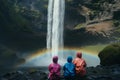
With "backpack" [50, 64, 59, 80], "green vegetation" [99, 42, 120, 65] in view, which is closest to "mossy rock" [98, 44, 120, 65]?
"green vegetation" [99, 42, 120, 65]

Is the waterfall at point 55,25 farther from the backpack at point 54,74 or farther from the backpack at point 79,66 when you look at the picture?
the backpack at point 54,74

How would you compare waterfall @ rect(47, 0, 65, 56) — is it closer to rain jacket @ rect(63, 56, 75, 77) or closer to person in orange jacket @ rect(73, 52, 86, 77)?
person in orange jacket @ rect(73, 52, 86, 77)

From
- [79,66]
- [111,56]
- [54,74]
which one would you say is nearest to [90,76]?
[79,66]

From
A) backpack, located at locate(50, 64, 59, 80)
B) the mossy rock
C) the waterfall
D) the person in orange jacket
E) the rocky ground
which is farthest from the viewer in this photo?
the waterfall

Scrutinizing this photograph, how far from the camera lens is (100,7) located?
3022 inches

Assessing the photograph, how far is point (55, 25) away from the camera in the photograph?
253ft

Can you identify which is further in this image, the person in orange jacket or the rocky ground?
the rocky ground

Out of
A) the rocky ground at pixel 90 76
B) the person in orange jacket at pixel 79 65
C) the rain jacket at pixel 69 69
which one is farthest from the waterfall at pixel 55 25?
the rain jacket at pixel 69 69

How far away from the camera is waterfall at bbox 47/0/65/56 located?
7469cm

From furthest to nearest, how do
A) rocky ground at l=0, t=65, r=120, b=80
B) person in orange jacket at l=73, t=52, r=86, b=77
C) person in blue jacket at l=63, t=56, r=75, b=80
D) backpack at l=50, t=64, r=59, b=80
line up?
rocky ground at l=0, t=65, r=120, b=80 → person in orange jacket at l=73, t=52, r=86, b=77 → person in blue jacket at l=63, t=56, r=75, b=80 → backpack at l=50, t=64, r=59, b=80

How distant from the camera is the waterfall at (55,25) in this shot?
7469 centimetres

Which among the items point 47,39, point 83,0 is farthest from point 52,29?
point 83,0

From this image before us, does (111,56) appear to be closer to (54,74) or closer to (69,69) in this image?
(69,69)

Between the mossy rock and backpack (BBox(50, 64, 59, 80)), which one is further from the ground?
backpack (BBox(50, 64, 59, 80))
